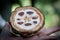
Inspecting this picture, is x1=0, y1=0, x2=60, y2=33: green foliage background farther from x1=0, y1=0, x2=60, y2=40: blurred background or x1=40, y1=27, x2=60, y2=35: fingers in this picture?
x1=40, y1=27, x2=60, y2=35: fingers

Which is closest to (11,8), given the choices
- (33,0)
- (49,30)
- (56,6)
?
(33,0)

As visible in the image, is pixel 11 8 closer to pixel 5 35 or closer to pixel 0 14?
pixel 0 14

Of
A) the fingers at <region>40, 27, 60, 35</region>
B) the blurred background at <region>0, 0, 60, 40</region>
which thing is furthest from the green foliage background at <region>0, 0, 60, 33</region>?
the fingers at <region>40, 27, 60, 35</region>

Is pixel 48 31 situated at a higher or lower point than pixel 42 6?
lower

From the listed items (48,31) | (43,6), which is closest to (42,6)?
(43,6)

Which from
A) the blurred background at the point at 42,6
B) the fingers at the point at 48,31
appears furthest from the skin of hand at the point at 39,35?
the blurred background at the point at 42,6

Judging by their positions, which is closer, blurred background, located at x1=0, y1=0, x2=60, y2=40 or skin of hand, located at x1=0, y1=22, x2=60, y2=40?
skin of hand, located at x1=0, y1=22, x2=60, y2=40

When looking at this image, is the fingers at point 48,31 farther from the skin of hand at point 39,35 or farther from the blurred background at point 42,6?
the blurred background at point 42,6

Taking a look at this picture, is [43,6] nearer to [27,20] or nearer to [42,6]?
[42,6]

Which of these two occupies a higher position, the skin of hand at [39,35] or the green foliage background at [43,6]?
the green foliage background at [43,6]

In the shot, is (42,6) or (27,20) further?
(42,6)

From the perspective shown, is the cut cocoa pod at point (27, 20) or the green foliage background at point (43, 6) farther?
the green foliage background at point (43, 6)
